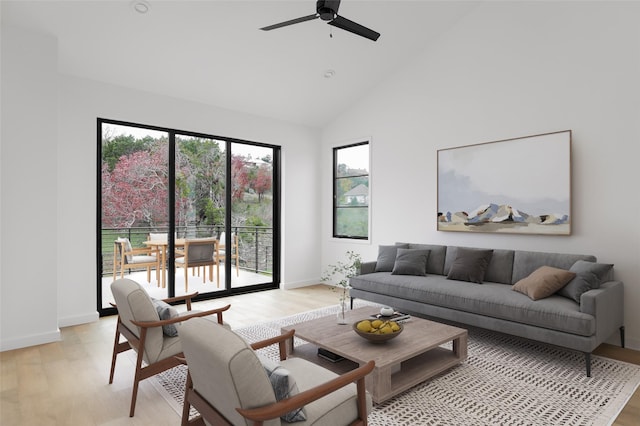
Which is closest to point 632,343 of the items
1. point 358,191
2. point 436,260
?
point 436,260

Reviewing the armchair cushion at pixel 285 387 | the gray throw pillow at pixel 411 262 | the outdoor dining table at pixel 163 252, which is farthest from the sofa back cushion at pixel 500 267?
the outdoor dining table at pixel 163 252

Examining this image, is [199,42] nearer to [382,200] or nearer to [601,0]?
[382,200]

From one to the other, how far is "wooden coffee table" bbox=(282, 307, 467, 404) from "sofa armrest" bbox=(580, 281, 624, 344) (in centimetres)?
99

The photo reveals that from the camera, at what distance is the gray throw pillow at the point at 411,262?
15.1 feet

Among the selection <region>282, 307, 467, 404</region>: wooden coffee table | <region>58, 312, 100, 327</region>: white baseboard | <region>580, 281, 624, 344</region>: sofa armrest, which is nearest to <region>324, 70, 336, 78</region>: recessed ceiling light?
<region>282, 307, 467, 404</region>: wooden coffee table

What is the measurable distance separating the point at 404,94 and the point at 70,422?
519cm

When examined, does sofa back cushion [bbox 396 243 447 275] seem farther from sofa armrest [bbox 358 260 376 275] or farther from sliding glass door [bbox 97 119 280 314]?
sliding glass door [bbox 97 119 280 314]

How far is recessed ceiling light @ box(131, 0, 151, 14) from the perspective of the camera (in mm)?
3566

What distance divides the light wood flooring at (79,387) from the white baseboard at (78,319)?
0.09 meters

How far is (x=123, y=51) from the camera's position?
4.13 meters

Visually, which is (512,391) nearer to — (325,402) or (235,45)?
(325,402)

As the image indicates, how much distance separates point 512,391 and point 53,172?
15.0 ft

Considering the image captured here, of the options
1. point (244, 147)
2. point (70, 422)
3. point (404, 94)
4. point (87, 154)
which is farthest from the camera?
point (244, 147)

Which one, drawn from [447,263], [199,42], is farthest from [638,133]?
[199,42]
